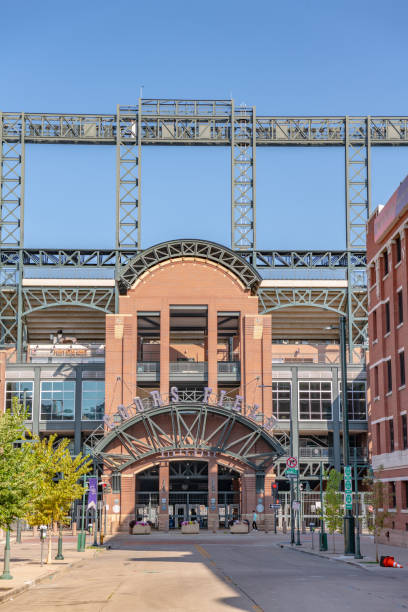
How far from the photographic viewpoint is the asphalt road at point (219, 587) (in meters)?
19.0

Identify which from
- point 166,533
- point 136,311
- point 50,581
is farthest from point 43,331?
point 50,581

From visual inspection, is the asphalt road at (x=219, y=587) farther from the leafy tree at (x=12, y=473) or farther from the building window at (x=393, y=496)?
the building window at (x=393, y=496)

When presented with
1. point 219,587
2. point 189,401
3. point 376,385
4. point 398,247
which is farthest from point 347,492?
point 189,401

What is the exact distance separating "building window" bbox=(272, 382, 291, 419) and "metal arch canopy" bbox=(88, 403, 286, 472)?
439 inches

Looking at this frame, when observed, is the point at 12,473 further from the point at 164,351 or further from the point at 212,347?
the point at 212,347

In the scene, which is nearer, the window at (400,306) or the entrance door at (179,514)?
the window at (400,306)

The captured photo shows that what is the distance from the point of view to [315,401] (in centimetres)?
8412

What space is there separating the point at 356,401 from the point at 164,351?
2016cm

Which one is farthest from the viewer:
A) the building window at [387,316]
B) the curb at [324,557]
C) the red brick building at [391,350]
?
the building window at [387,316]

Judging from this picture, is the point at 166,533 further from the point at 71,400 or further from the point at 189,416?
the point at 71,400

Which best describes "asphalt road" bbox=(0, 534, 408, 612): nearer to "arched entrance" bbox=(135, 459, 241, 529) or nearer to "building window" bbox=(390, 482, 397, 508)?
"building window" bbox=(390, 482, 397, 508)

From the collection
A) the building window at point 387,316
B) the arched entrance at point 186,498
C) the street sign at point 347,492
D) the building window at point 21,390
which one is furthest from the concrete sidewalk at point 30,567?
the building window at point 21,390

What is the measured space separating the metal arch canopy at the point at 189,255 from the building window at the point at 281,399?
1126 centimetres

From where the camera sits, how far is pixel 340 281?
87.1m
